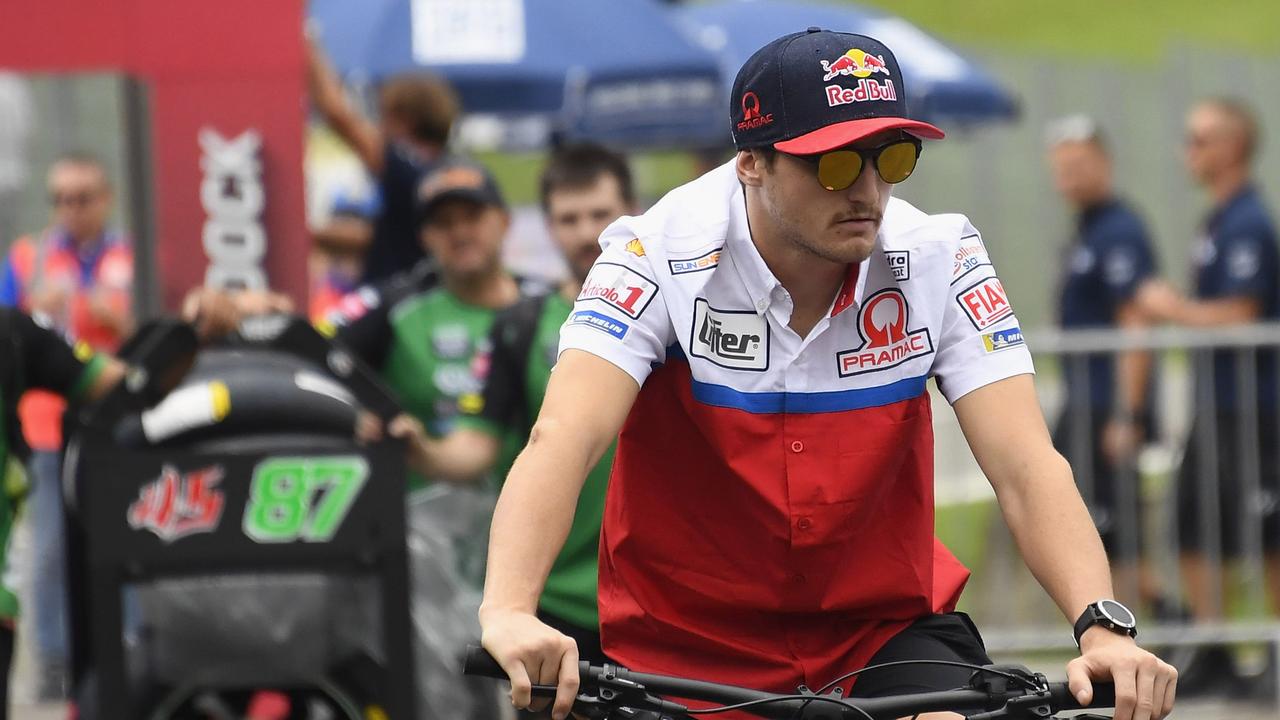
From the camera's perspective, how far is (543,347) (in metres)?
6.70

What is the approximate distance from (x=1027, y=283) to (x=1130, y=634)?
15.3 m

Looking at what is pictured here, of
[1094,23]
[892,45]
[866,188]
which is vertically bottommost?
[866,188]

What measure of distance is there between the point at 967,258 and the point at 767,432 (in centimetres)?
52

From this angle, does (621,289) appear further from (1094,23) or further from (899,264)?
(1094,23)

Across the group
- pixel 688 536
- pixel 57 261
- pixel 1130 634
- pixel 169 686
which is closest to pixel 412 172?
pixel 57 261

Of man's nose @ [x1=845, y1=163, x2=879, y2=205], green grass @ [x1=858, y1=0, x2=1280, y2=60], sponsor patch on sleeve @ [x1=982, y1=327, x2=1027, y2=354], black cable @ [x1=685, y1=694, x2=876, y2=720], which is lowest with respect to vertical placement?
black cable @ [x1=685, y1=694, x2=876, y2=720]

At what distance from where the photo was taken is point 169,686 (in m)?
5.85

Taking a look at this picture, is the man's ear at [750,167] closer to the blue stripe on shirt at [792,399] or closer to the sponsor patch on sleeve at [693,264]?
the sponsor patch on sleeve at [693,264]

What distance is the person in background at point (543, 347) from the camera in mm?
6480

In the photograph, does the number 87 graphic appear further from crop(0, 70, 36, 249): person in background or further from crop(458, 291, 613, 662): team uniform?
crop(0, 70, 36, 249): person in background

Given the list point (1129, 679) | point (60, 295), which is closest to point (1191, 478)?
point (60, 295)

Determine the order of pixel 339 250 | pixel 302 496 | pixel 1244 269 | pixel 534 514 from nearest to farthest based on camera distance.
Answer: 1. pixel 534 514
2. pixel 302 496
3. pixel 1244 269
4. pixel 339 250

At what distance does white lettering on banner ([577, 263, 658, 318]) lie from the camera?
3.73 metres

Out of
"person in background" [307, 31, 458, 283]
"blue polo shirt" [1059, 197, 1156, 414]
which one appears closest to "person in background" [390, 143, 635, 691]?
"person in background" [307, 31, 458, 283]
